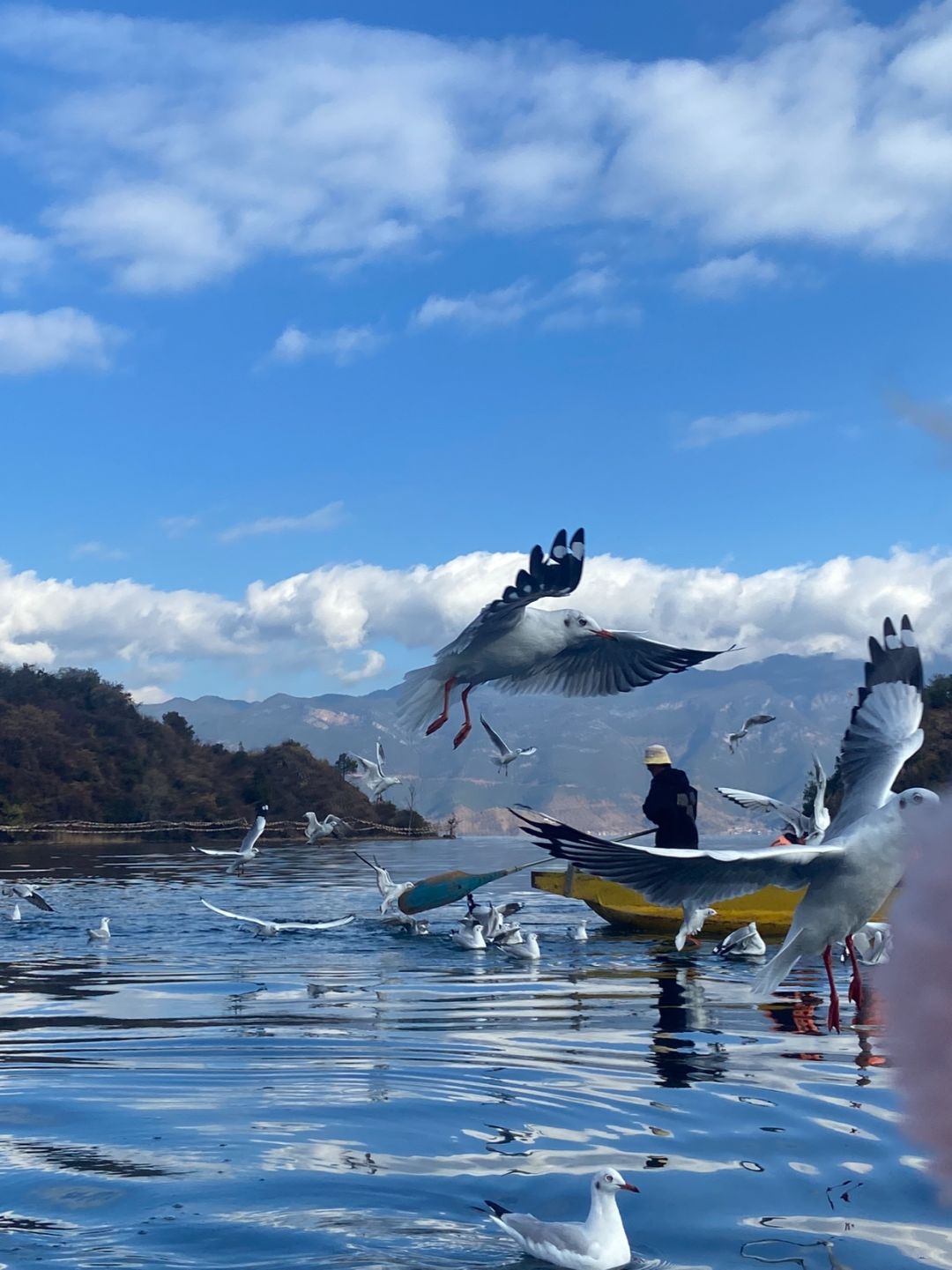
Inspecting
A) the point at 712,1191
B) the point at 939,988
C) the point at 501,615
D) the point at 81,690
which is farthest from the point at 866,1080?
the point at 81,690

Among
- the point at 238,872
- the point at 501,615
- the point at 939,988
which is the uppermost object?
the point at 501,615

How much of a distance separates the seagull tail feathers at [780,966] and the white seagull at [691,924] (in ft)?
15.9

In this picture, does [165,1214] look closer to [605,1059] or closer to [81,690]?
[605,1059]

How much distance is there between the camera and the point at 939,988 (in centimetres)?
218

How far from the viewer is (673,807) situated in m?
15.1

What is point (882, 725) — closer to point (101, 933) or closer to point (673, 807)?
point (673, 807)

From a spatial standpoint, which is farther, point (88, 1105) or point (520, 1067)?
point (520, 1067)

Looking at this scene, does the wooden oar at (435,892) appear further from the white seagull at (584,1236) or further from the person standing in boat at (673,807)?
the white seagull at (584,1236)

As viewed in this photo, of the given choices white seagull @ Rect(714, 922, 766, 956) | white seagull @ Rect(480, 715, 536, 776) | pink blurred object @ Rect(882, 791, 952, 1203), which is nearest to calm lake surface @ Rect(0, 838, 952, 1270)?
pink blurred object @ Rect(882, 791, 952, 1203)

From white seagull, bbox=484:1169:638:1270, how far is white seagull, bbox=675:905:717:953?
7496 millimetres

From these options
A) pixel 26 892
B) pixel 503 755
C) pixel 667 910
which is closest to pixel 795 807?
pixel 503 755

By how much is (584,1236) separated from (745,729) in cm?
1272

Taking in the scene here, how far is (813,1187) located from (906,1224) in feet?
2.02

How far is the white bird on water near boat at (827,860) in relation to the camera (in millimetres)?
6883
